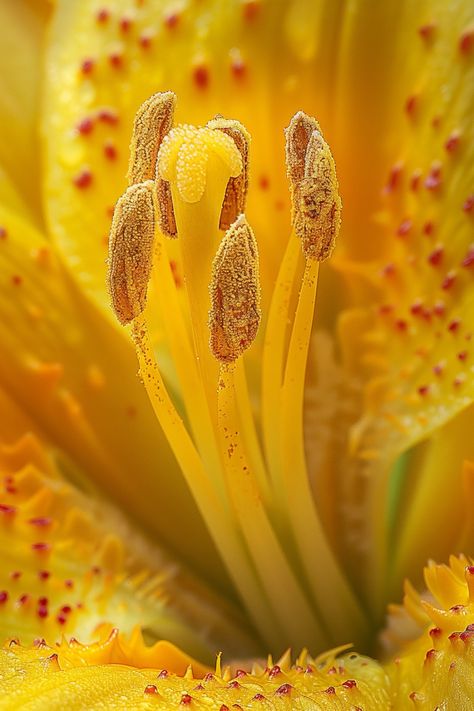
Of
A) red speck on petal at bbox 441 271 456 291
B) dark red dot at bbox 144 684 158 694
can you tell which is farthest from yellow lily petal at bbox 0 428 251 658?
red speck on petal at bbox 441 271 456 291

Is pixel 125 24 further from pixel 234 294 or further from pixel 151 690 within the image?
pixel 151 690

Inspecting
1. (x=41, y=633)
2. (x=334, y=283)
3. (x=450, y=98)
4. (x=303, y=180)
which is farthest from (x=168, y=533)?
(x=450, y=98)

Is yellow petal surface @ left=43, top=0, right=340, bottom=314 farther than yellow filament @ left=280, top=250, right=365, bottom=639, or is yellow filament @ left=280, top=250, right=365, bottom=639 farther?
yellow petal surface @ left=43, top=0, right=340, bottom=314

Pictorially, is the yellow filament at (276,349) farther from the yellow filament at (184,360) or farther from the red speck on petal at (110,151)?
the red speck on petal at (110,151)

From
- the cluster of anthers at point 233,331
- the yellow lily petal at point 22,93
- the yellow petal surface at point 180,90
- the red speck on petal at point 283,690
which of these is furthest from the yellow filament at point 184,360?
the yellow lily petal at point 22,93

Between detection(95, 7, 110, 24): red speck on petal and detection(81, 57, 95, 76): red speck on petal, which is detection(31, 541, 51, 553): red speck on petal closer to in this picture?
detection(81, 57, 95, 76): red speck on petal

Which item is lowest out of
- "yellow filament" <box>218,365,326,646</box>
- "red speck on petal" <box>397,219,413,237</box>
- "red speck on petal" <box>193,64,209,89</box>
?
"yellow filament" <box>218,365,326,646</box>

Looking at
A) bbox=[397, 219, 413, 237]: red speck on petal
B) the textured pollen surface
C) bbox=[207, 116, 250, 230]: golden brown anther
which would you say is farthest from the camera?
bbox=[397, 219, 413, 237]: red speck on petal
